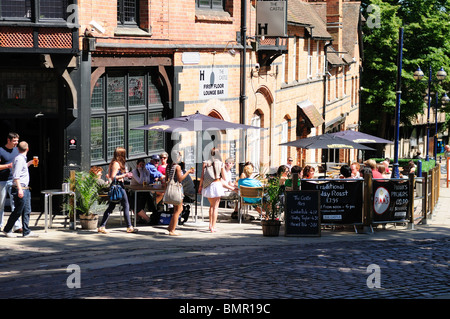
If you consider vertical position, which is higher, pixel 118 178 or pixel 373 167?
pixel 373 167

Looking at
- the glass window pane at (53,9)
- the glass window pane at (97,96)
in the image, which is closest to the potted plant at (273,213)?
the glass window pane at (97,96)

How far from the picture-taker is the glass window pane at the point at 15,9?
1558cm

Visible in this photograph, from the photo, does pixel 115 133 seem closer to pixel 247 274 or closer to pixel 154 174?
pixel 154 174

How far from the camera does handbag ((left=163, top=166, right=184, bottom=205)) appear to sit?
1477 cm

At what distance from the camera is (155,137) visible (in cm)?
2002

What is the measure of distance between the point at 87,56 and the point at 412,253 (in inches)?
316

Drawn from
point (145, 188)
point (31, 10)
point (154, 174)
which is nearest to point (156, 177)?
point (154, 174)

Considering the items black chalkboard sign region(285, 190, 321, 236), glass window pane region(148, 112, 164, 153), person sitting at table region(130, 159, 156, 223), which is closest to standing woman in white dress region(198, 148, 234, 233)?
person sitting at table region(130, 159, 156, 223)

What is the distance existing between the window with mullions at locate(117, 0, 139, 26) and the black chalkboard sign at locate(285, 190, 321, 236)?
20.7ft

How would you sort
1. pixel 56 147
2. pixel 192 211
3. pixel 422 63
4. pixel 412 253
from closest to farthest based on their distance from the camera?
pixel 412 253 < pixel 56 147 < pixel 192 211 < pixel 422 63

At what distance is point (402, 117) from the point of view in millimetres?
54062

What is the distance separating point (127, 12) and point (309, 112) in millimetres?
15260
